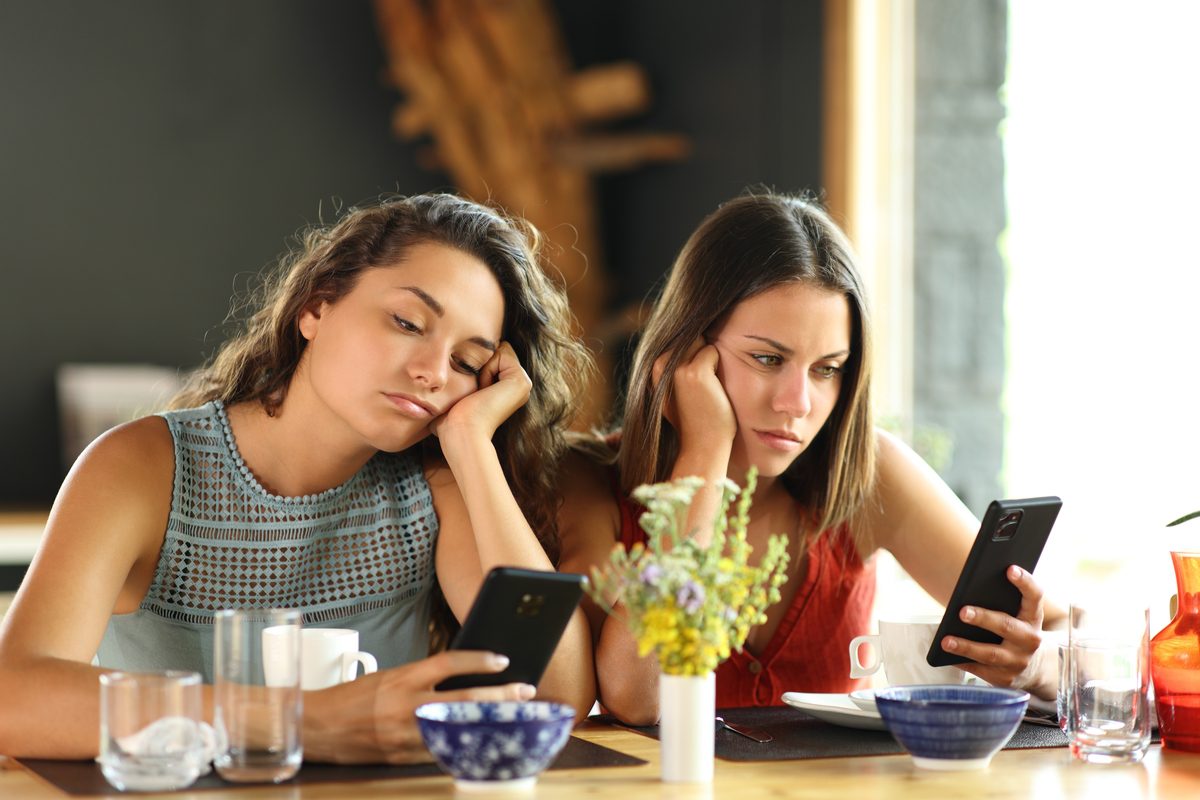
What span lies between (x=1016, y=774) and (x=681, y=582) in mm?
418

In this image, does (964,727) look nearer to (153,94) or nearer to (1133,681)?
(1133,681)

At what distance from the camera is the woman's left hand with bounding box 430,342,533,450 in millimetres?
1774

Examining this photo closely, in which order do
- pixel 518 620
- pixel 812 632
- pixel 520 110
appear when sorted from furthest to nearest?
pixel 520 110
pixel 812 632
pixel 518 620

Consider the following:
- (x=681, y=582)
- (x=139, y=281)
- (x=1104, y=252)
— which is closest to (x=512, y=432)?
(x=681, y=582)

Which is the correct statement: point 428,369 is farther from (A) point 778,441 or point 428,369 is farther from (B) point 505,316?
(A) point 778,441

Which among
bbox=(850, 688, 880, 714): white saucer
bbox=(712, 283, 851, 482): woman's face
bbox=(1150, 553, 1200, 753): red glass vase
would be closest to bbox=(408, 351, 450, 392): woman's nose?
bbox=(712, 283, 851, 482): woman's face

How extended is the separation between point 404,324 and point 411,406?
0.33 feet

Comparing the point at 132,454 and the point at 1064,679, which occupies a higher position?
the point at 132,454

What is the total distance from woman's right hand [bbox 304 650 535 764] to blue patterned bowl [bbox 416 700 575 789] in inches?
2.4

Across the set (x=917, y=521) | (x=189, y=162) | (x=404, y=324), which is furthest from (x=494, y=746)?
(x=189, y=162)

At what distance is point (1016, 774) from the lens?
140 centimetres

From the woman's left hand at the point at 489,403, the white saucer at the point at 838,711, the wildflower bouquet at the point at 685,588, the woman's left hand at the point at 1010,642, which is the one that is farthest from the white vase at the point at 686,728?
the woman's left hand at the point at 489,403

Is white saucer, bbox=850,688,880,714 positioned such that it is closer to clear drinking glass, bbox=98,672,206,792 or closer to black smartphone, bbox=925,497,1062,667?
black smartphone, bbox=925,497,1062,667

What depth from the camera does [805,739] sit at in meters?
1.56
